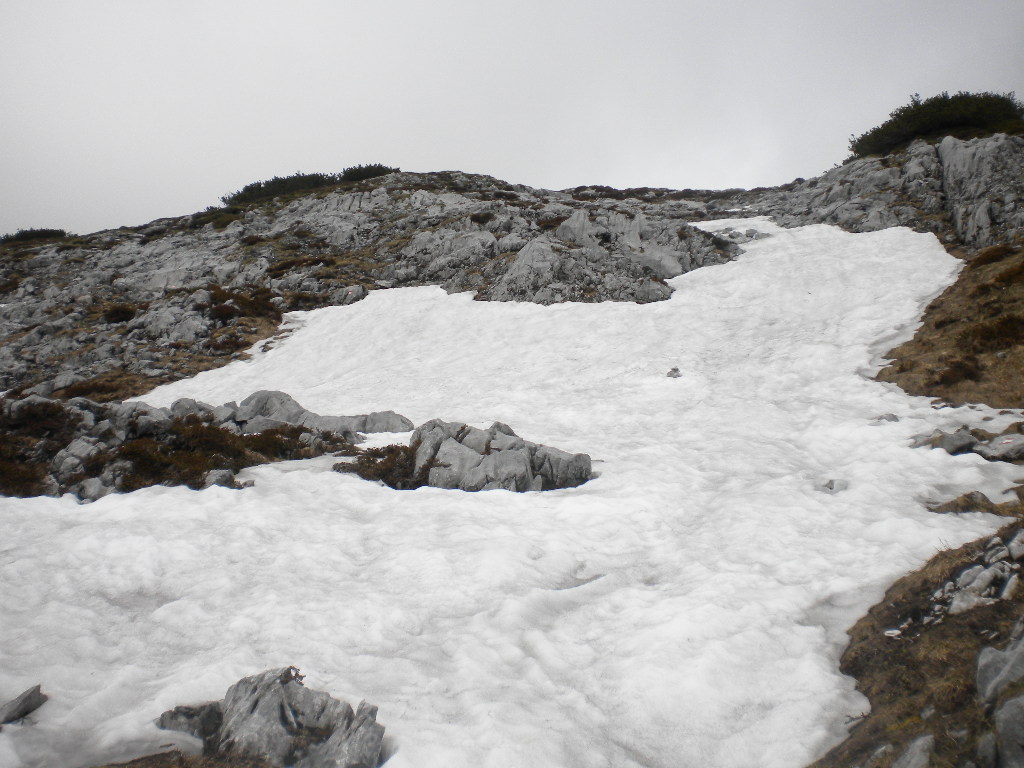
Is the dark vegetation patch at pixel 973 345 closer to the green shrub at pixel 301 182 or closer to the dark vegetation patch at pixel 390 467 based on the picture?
the dark vegetation patch at pixel 390 467

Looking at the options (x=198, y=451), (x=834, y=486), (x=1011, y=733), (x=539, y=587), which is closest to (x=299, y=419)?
(x=198, y=451)

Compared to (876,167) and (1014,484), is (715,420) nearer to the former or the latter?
(1014,484)

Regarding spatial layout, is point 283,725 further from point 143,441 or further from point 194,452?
point 143,441

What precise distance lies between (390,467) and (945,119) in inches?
2118

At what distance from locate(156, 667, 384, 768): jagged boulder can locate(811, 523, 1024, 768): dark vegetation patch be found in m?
4.55

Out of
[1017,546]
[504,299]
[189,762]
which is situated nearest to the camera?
[189,762]

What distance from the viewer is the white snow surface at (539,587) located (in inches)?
238

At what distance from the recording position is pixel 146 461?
12438 mm

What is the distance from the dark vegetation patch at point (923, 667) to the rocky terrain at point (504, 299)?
3 cm

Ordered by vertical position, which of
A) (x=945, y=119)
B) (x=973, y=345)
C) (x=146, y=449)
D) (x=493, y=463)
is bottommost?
(x=493, y=463)

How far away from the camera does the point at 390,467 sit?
45.6 feet

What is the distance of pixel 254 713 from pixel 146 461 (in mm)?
9148

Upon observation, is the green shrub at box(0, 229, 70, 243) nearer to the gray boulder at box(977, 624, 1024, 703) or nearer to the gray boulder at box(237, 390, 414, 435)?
the gray boulder at box(237, 390, 414, 435)

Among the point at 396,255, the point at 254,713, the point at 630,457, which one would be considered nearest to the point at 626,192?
the point at 396,255
